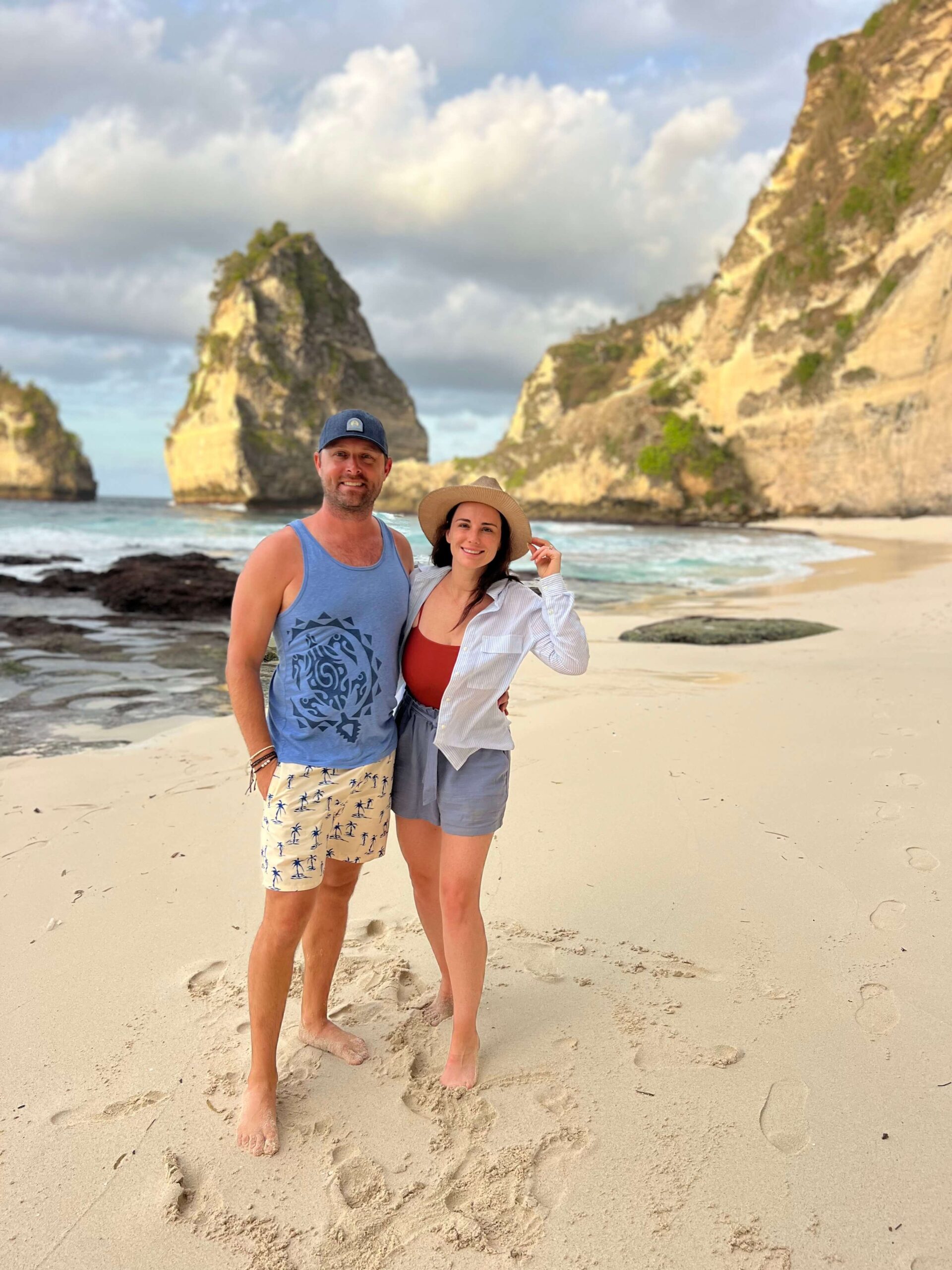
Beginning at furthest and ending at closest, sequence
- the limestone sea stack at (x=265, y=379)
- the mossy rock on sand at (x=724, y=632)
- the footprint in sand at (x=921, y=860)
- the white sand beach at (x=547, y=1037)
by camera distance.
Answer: the limestone sea stack at (x=265, y=379) < the mossy rock on sand at (x=724, y=632) < the footprint in sand at (x=921, y=860) < the white sand beach at (x=547, y=1037)

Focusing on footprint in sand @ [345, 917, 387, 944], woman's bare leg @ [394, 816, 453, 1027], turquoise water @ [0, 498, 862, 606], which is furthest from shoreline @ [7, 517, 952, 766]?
woman's bare leg @ [394, 816, 453, 1027]

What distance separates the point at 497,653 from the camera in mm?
2271

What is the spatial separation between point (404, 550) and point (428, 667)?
450 millimetres

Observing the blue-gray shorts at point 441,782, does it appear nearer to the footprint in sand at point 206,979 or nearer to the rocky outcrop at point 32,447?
the footprint in sand at point 206,979

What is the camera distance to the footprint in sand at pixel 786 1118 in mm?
1914

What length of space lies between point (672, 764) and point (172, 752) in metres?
3.12

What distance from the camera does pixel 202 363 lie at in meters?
69.9

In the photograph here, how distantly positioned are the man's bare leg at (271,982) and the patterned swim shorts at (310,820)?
0.06 metres

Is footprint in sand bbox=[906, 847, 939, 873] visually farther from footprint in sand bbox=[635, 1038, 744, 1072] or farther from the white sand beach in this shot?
footprint in sand bbox=[635, 1038, 744, 1072]

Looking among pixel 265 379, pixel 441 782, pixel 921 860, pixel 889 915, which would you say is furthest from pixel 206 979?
pixel 265 379

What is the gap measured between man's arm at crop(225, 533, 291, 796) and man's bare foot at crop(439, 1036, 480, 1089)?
3.09 ft

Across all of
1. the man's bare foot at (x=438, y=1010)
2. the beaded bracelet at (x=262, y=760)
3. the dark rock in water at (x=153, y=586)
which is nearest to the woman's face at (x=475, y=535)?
the beaded bracelet at (x=262, y=760)

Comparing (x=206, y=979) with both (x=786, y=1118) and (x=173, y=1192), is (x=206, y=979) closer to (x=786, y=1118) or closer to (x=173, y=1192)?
(x=173, y=1192)

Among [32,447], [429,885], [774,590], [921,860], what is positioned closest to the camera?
[429,885]
